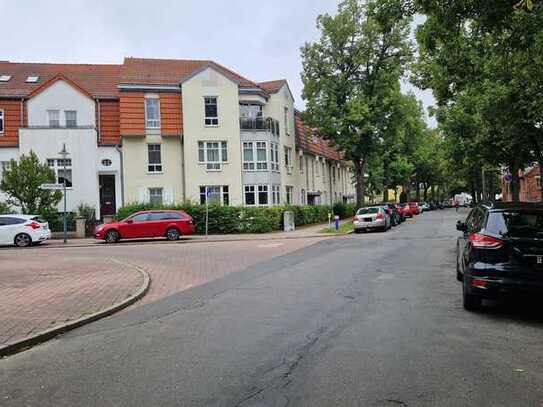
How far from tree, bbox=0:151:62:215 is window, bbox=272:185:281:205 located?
14.5 meters

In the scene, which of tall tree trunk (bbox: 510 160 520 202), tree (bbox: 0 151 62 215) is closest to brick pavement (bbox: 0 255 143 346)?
tree (bbox: 0 151 62 215)

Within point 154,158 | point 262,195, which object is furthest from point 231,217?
point 154,158

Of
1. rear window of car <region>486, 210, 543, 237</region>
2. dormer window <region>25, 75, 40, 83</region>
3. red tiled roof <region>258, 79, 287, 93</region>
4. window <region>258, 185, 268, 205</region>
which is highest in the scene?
dormer window <region>25, 75, 40, 83</region>

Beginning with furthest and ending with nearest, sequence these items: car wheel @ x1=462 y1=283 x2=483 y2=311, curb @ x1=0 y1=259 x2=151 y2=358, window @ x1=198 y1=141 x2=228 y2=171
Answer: window @ x1=198 y1=141 x2=228 y2=171 < car wheel @ x1=462 y1=283 x2=483 y2=311 < curb @ x1=0 y1=259 x2=151 y2=358

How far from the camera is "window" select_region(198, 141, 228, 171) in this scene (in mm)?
36969

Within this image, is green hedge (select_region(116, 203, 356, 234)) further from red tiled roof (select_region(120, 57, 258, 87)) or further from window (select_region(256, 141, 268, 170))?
red tiled roof (select_region(120, 57, 258, 87))

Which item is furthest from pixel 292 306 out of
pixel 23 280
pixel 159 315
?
pixel 23 280

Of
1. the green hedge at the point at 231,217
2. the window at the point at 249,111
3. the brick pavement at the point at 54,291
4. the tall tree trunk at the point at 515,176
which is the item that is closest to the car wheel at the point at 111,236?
the green hedge at the point at 231,217

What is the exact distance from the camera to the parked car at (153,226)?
88.3 ft

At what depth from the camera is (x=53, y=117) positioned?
1443 inches

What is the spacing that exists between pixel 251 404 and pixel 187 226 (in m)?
23.2

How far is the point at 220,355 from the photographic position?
19.0ft

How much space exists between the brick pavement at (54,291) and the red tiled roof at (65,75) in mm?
25068

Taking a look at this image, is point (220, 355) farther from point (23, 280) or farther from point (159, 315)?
point (23, 280)
